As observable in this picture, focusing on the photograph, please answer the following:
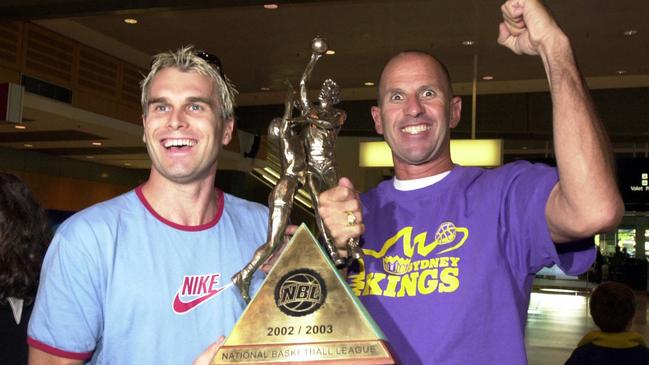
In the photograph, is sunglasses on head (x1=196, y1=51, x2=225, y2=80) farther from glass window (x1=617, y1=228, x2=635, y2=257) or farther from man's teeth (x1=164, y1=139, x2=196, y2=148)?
glass window (x1=617, y1=228, x2=635, y2=257)

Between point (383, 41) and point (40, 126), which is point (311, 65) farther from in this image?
point (40, 126)

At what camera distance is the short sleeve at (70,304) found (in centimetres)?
146

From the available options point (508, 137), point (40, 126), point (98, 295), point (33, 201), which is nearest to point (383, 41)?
point (508, 137)

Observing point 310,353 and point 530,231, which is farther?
point 530,231

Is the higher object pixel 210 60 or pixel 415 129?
pixel 210 60

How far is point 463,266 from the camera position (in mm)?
1741

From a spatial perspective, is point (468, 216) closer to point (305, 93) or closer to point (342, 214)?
point (342, 214)

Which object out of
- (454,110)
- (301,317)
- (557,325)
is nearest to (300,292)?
(301,317)

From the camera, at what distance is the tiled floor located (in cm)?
721

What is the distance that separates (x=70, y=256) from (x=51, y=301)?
0.34ft

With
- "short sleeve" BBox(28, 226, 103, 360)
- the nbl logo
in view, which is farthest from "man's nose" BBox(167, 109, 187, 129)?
the nbl logo

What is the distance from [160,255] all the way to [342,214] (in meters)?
0.42

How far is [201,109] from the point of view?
1.60 metres

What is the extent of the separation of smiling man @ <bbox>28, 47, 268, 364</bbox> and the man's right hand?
0.76ft
